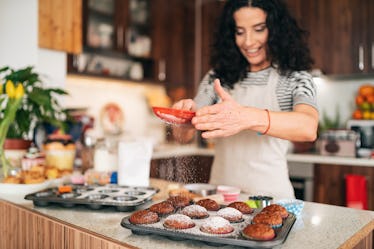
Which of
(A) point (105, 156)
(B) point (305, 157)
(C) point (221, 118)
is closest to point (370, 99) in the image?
(B) point (305, 157)

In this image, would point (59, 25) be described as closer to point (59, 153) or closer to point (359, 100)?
point (59, 153)

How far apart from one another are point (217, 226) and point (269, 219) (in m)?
0.13

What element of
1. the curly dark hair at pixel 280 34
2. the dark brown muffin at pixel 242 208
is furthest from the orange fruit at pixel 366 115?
the dark brown muffin at pixel 242 208

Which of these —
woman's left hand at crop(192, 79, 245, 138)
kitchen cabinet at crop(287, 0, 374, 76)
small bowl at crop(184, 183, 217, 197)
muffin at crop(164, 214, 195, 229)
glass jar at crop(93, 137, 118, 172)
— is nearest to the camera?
muffin at crop(164, 214, 195, 229)

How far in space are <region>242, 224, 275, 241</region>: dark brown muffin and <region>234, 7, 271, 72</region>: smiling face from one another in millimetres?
992

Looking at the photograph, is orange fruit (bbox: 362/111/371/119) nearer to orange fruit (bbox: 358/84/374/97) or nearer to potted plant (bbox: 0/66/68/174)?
orange fruit (bbox: 358/84/374/97)

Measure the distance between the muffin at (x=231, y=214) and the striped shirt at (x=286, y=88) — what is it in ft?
2.03

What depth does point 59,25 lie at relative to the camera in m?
2.50

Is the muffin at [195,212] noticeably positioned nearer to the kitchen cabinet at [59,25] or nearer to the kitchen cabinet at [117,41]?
the kitchen cabinet at [59,25]

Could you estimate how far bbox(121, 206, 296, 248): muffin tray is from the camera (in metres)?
0.80

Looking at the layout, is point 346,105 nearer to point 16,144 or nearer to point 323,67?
point 323,67

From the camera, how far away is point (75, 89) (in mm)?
3451

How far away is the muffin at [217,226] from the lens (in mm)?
855

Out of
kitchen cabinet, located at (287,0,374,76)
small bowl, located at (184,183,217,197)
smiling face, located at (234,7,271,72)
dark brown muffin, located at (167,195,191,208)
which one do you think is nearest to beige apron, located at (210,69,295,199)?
smiling face, located at (234,7,271,72)
